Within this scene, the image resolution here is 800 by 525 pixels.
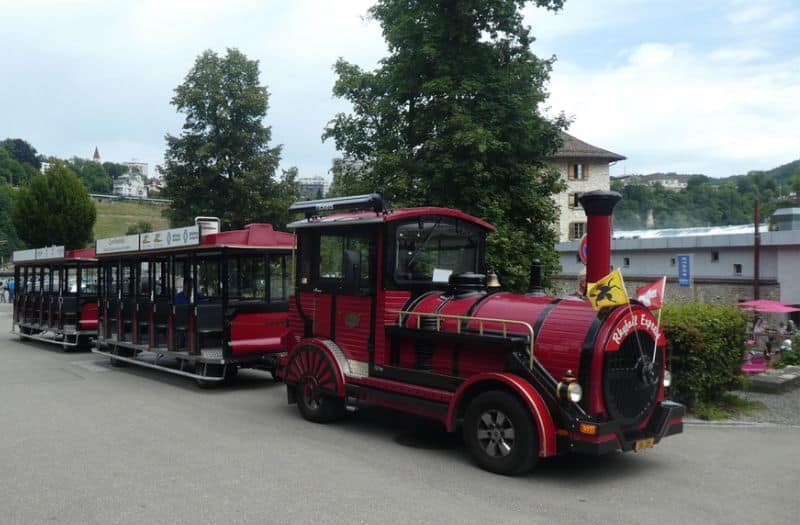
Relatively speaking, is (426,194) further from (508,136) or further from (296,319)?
(296,319)

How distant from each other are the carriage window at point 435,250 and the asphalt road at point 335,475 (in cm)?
189

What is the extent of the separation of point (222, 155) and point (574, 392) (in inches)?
954

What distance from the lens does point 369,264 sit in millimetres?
7781

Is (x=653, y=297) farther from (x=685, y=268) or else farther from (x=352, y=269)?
(x=685, y=268)

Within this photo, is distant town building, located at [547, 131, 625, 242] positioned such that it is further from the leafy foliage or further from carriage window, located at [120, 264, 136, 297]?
the leafy foliage

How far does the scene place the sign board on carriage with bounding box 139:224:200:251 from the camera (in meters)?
11.2

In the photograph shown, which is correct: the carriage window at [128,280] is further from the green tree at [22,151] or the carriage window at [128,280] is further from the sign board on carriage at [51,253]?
the green tree at [22,151]

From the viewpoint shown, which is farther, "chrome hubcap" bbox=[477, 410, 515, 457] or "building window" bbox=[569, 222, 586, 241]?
"building window" bbox=[569, 222, 586, 241]

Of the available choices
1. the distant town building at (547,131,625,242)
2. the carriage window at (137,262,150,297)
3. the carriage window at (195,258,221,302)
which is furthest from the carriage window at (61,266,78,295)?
the distant town building at (547,131,625,242)

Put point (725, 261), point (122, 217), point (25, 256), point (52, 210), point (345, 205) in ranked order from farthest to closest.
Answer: point (122, 217) < point (52, 210) < point (725, 261) < point (25, 256) < point (345, 205)

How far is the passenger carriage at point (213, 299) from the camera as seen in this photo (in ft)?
36.2

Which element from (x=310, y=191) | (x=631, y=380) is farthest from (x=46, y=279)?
(x=310, y=191)

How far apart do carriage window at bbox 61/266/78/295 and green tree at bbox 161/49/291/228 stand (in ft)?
31.4

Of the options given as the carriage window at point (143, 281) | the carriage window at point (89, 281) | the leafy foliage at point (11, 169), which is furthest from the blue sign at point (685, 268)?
the leafy foliage at point (11, 169)
